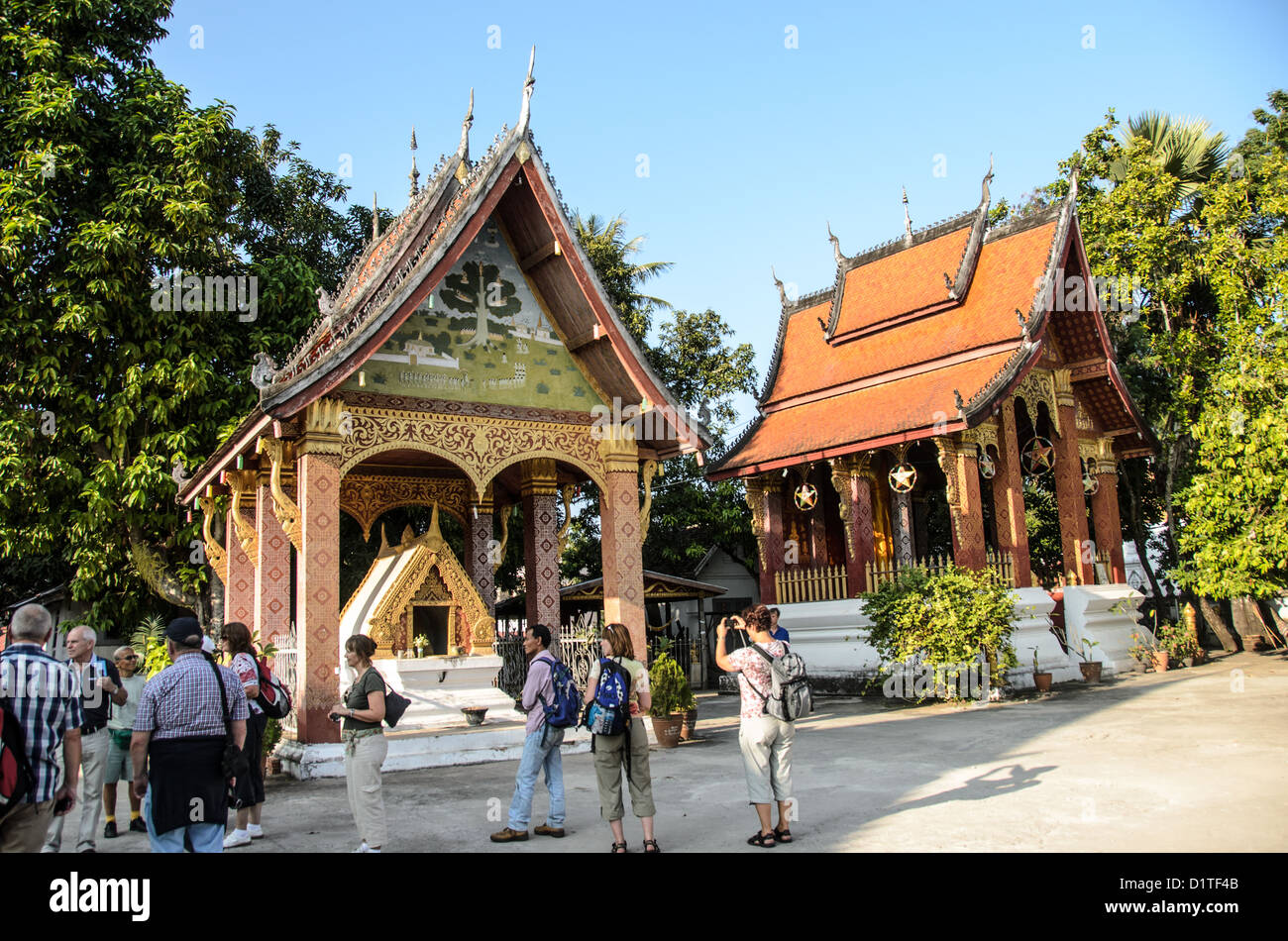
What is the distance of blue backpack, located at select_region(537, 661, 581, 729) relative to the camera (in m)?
6.70

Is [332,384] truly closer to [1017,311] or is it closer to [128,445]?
[128,445]

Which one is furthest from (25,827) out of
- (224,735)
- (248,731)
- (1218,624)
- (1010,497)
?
(1218,624)

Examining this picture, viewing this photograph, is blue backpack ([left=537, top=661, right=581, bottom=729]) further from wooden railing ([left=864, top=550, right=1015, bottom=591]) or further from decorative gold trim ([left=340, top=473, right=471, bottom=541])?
wooden railing ([left=864, top=550, right=1015, bottom=591])

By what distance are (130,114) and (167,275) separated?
2.85 m

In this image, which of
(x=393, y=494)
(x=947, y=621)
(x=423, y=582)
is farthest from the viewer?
(x=393, y=494)

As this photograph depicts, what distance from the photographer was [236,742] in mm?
5254

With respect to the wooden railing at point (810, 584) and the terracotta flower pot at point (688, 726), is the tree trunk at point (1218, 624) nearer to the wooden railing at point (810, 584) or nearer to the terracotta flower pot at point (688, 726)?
the wooden railing at point (810, 584)

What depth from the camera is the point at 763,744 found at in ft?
20.3

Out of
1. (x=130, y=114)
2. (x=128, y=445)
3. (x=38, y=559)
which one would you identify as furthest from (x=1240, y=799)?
(x=38, y=559)

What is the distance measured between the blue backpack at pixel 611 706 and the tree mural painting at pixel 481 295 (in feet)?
21.5

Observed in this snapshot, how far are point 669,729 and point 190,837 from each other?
7.22 metres

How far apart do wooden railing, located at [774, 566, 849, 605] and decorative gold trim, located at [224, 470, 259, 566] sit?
34.6 feet

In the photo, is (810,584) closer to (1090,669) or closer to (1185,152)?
(1090,669)
